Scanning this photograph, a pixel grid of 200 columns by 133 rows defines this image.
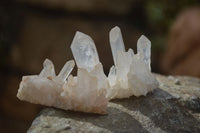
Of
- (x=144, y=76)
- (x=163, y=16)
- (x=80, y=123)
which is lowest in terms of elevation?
(x=80, y=123)

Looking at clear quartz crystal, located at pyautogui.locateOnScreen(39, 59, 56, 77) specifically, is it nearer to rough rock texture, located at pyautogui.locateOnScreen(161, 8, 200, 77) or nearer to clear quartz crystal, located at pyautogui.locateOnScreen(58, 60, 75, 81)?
clear quartz crystal, located at pyautogui.locateOnScreen(58, 60, 75, 81)

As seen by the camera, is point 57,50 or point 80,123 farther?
point 57,50

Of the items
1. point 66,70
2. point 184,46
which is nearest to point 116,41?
point 66,70

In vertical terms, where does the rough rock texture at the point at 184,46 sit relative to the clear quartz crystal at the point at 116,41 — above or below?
above

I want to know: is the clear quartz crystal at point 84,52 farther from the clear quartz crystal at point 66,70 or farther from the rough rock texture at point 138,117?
the rough rock texture at point 138,117

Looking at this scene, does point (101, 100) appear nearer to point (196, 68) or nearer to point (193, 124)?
point (193, 124)

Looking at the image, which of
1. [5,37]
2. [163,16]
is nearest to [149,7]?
[163,16]

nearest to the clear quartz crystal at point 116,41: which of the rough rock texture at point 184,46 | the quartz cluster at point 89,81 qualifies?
the quartz cluster at point 89,81

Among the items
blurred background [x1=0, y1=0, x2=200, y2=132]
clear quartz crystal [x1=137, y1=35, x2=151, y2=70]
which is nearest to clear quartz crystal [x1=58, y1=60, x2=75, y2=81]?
clear quartz crystal [x1=137, y1=35, x2=151, y2=70]
